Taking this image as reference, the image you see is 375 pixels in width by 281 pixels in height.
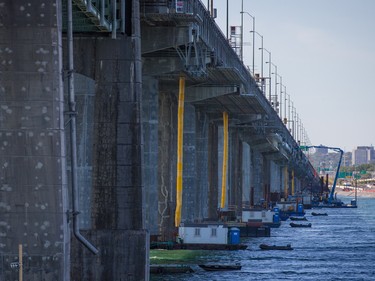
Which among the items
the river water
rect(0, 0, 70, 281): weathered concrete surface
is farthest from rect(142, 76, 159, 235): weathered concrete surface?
rect(0, 0, 70, 281): weathered concrete surface

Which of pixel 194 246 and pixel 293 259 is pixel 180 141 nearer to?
pixel 194 246

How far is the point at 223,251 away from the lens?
94.5m

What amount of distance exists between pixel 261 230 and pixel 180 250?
33.8 meters

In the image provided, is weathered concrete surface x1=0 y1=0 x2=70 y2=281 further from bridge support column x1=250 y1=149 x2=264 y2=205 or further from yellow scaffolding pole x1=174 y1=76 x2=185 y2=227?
bridge support column x1=250 y1=149 x2=264 y2=205

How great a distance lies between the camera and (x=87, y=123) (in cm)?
6194

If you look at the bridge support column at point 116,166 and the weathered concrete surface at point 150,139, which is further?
the weathered concrete surface at point 150,139

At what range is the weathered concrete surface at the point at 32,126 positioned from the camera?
32.9 metres

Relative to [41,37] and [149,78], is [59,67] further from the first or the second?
[149,78]

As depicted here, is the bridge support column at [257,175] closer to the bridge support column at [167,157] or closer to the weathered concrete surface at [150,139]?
the bridge support column at [167,157]

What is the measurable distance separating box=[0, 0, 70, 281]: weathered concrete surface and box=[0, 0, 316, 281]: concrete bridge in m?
0.03

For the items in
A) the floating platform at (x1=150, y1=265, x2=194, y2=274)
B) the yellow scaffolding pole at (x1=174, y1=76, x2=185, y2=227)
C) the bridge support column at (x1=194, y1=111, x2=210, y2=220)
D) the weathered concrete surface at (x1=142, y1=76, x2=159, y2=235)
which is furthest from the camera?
the bridge support column at (x1=194, y1=111, x2=210, y2=220)

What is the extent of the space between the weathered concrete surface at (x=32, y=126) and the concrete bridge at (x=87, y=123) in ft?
0.09

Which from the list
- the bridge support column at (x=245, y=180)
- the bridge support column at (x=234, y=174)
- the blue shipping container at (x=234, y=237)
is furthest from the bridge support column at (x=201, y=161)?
the bridge support column at (x=245, y=180)

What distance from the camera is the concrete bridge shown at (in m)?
33.0
